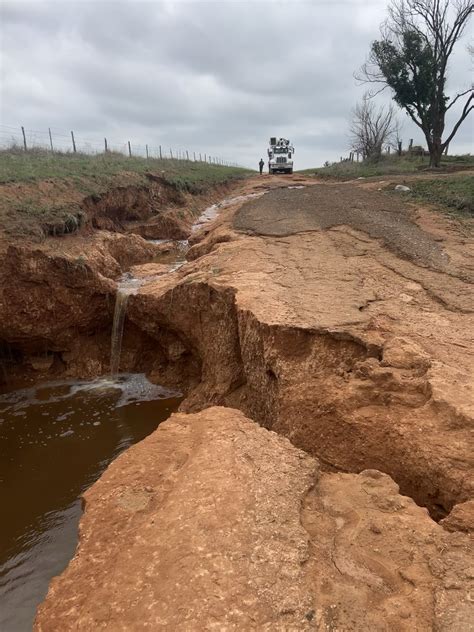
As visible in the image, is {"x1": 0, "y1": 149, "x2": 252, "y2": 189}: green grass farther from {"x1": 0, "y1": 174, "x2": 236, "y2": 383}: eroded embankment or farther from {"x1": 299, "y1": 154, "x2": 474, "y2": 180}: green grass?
{"x1": 299, "y1": 154, "x2": 474, "y2": 180}: green grass

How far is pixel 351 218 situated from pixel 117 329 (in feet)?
18.4

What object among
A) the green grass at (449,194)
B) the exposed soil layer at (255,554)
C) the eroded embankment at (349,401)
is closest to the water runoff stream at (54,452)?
the eroded embankment at (349,401)

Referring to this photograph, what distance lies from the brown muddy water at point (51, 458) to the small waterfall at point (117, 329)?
1.27ft

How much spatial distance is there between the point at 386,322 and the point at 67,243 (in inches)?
294

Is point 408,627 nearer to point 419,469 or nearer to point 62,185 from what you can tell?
point 419,469

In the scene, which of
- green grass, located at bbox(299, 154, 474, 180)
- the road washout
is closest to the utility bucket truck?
green grass, located at bbox(299, 154, 474, 180)

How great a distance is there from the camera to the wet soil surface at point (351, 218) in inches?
305

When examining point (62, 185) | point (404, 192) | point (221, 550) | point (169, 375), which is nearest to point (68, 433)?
point (169, 375)

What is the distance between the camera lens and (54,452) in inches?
254

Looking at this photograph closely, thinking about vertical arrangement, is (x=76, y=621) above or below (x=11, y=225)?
below

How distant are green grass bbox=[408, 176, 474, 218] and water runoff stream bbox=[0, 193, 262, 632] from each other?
7.79 m

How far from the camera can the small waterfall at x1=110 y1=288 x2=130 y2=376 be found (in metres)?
8.84

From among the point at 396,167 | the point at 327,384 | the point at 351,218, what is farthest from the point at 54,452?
the point at 396,167

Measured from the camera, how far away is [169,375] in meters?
8.59
